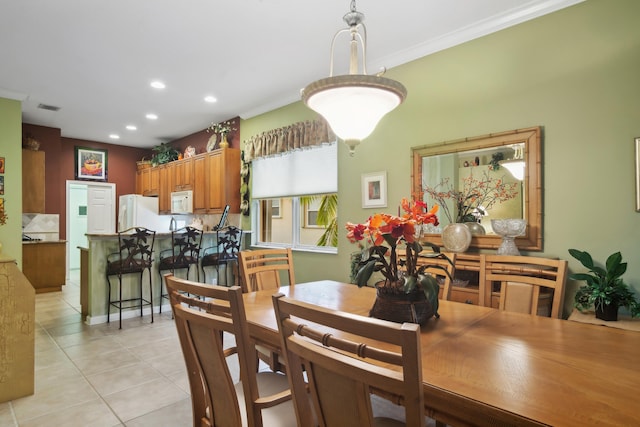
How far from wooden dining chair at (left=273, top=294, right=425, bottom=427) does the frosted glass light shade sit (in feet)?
3.68

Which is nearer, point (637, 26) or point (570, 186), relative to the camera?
point (637, 26)

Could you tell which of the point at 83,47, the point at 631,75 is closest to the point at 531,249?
the point at 631,75

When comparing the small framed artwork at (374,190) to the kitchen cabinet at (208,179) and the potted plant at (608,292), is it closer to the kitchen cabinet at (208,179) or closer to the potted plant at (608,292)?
the potted plant at (608,292)

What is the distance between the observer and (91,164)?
695cm

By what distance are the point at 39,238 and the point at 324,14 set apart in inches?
238

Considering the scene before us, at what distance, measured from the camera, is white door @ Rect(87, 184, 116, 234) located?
705cm

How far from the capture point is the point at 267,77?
3955 mm

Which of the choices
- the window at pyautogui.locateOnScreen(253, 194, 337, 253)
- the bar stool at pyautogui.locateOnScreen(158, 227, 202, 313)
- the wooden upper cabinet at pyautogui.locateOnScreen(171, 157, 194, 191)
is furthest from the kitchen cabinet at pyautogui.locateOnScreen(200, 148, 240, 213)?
the bar stool at pyautogui.locateOnScreen(158, 227, 202, 313)

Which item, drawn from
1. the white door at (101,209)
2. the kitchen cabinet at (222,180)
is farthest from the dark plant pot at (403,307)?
the white door at (101,209)

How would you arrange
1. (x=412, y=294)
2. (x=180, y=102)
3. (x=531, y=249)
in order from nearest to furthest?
(x=412, y=294) → (x=531, y=249) → (x=180, y=102)

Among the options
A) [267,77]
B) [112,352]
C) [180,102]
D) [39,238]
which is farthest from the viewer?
[39,238]

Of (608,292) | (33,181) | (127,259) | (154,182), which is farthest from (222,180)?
(608,292)

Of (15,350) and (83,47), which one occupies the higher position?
(83,47)

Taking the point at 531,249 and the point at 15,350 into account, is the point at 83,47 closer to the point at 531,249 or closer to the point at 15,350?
the point at 15,350
